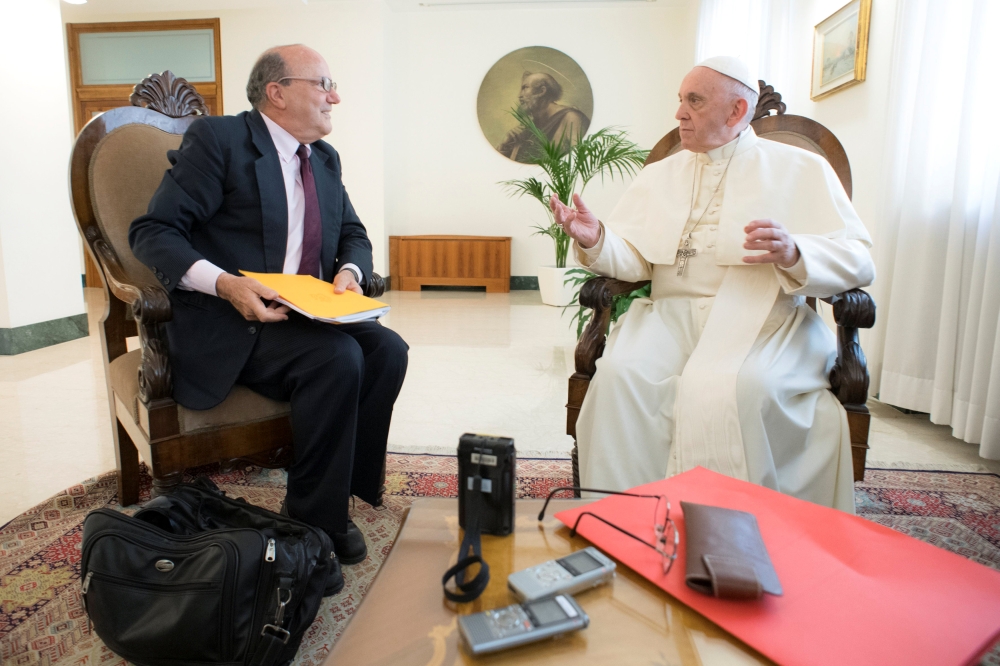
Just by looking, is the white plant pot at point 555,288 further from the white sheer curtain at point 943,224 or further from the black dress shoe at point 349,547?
the black dress shoe at point 349,547

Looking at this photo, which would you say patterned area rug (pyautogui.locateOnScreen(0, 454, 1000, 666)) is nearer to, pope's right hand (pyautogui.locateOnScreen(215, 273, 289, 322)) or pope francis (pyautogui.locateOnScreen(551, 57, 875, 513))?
pope francis (pyautogui.locateOnScreen(551, 57, 875, 513))

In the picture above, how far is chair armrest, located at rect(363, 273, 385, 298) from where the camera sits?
1.95 metres

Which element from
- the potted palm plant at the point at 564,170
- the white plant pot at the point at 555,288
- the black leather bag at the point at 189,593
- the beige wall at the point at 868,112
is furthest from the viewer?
the white plant pot at the point at 555,288

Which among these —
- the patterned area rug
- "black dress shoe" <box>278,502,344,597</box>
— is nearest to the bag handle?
the patterned area rug

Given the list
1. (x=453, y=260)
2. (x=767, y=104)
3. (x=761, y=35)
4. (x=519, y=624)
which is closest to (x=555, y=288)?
(x=453, y=260)

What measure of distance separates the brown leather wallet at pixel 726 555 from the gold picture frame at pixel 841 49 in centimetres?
346

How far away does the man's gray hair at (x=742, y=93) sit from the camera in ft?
6.08

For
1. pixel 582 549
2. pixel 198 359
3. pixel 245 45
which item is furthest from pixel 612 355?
pixel 245 45

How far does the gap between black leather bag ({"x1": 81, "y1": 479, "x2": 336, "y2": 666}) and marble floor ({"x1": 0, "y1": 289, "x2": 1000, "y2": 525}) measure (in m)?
1.04

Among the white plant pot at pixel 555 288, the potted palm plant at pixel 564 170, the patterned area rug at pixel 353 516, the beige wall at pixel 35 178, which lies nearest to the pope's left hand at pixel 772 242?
the patterned area rug at pixel 353 516

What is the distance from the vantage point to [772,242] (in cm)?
154

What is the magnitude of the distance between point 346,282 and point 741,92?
4.26 ft

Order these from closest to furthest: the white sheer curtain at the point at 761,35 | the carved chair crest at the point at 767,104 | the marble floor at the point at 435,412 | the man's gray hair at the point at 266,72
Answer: the man's gray hair at the point at 266,72 < the carved chair crest at the point at 767,104 < the marble floor at the point at 435,412 < the white sheer curtain at the point at 761,35

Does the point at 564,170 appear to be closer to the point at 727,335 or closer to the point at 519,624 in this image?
the point at 727,335
